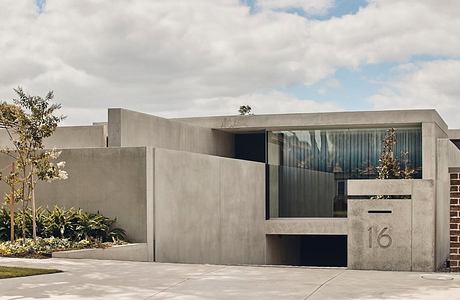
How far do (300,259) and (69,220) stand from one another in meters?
14.3

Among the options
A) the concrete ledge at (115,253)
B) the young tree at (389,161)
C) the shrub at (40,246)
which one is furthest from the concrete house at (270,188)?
the shrub at (40,246)

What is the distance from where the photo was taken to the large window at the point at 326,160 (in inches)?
1053

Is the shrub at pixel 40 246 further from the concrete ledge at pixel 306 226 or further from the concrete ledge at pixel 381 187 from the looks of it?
the concrete ledge at pixel 306 226

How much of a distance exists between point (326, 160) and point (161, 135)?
7786mm

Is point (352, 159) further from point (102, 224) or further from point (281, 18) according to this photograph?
point (102, 224)

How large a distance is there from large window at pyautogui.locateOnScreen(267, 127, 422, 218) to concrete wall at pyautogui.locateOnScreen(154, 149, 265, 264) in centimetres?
261

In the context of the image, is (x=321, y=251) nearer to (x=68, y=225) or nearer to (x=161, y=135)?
(x=161, y=135)

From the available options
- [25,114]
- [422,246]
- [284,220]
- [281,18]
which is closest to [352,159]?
[284,220]

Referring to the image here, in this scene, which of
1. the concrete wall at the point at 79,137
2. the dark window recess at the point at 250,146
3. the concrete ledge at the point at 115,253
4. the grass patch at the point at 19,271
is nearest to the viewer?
the grass patch at the point at 19,271

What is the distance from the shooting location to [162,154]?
59.3 feet

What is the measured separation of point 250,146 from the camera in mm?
→ 30141

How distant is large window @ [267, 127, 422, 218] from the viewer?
26734mm

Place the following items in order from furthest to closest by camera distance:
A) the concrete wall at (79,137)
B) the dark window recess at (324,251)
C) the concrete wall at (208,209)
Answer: the dark window recess at (324,251) → the concrete wall at (79,137) → the concrete wall at (208,209)

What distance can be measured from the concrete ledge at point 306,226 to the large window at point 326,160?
1882mm
